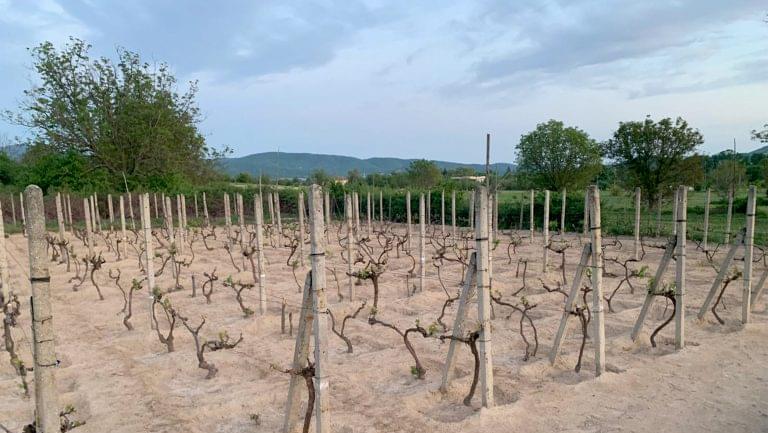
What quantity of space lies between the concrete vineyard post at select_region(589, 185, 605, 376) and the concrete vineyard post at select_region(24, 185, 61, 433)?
4.39 m

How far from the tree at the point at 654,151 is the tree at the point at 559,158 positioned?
2.86 m

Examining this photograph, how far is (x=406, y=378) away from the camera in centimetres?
525

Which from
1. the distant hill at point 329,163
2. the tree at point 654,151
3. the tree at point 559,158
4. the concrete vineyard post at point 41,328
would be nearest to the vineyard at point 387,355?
the concrete vineyard post at point 41,328

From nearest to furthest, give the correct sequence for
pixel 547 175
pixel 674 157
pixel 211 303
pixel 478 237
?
1. pixel 478 237
2. pixel 211 303
3. pixel 674 157
4. pixel 547 175

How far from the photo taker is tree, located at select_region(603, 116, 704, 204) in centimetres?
2108

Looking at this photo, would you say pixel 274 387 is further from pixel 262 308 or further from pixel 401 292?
pixel 401 292

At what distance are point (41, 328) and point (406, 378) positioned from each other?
3.36 meters

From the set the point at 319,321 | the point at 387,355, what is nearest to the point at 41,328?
the point at 319,321

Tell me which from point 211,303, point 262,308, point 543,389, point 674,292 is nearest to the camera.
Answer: point 543,389

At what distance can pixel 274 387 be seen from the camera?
500 cm

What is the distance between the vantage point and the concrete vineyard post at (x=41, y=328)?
2867 mm

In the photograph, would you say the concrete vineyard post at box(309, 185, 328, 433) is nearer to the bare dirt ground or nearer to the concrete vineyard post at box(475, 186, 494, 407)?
the bare dirt ground

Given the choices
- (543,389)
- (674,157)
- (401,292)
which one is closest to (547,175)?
(674,157)

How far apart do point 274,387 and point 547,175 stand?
23.6 metres
